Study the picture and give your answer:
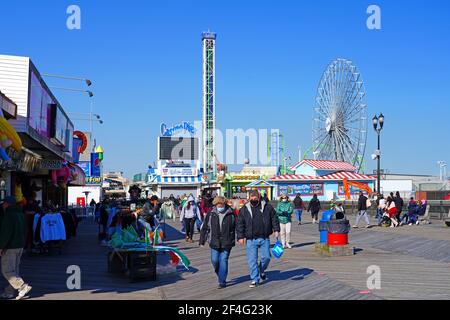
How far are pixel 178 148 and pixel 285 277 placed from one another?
197 ft

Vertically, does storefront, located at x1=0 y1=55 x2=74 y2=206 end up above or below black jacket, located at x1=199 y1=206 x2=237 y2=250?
above

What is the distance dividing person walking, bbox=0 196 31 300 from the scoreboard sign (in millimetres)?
59575

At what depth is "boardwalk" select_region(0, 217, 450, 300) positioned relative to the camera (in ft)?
29.1

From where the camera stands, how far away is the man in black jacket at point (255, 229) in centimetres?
Result: 962

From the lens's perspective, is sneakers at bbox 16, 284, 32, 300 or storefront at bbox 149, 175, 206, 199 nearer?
sneakers at bbox 16, 284, 32, 300

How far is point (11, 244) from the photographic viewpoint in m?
8.44

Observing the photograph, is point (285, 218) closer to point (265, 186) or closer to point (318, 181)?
point (265, 186)

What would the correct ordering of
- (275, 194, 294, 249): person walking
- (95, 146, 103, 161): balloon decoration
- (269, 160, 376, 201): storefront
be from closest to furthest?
(275, 194, 294, 249): person walking → (269, 160, 376, 201): storefront → (95, 146, 103, 161): balloon decoration

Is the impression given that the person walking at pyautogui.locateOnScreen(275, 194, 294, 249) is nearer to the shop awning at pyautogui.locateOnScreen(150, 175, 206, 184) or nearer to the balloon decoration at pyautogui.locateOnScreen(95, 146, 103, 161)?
the balloon decoration at pyautogui.locateOnScreen(95, 146, 103, 161)

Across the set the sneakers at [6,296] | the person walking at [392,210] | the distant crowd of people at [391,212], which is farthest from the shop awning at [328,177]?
the sneakers at [6,296]

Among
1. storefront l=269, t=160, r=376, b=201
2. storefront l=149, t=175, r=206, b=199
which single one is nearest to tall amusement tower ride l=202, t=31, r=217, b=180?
storefront l=149, t=175, r=206, b=199

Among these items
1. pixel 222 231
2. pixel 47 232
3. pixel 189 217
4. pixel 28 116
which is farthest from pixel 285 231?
pixel 28 116

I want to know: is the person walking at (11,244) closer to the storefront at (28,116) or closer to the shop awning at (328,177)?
the storefront at (28,116)
